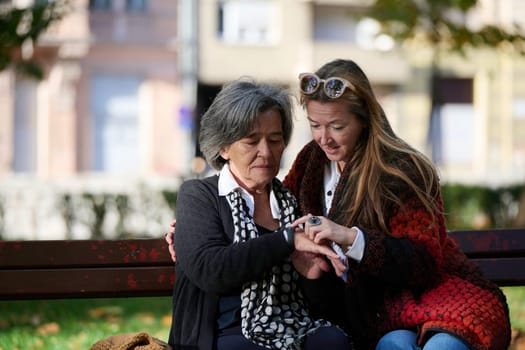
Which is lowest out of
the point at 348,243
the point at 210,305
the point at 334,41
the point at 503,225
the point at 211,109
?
the point at 503,225

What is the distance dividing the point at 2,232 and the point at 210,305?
11166mm

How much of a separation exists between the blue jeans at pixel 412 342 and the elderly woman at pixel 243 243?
16 centimetres

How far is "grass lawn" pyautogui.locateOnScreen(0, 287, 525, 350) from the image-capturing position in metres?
6.52

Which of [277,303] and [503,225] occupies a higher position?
[277,303]

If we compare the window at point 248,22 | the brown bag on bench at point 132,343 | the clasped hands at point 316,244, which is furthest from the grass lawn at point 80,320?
the window at point 248,22

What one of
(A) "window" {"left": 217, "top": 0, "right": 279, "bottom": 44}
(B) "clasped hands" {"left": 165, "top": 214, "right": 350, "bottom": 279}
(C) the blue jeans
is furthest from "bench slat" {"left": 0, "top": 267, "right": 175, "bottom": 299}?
(A) "window" {"left": 217, "top": 0, "right": 279, "bottom": 44}

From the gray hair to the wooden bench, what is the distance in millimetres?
673

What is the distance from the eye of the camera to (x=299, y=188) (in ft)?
13.1

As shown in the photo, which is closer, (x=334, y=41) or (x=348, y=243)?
(x=348, y=243)

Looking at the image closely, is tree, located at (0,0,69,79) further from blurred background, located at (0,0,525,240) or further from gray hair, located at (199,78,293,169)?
blurred background, located at (0,0,525,240)

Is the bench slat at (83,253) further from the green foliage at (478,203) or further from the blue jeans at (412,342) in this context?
the green foliage at (478,203)

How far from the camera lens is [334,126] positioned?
3711 millimetres

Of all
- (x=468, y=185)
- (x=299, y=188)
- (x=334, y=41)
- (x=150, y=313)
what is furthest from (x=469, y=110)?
(x=299, y=188)

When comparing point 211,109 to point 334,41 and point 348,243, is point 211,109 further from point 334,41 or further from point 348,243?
point 334,41
